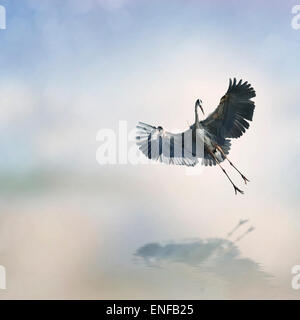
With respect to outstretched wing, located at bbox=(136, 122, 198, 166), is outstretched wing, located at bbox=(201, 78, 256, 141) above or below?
above

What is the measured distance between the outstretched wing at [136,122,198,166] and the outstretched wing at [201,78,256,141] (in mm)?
997

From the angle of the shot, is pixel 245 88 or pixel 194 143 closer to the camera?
pixel 245 88

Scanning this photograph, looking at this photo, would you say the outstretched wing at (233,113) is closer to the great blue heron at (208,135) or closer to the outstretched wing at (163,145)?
the great blue heron at (208,135)

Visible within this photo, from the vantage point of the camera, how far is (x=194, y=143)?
24844mm

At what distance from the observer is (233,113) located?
23.8 meters

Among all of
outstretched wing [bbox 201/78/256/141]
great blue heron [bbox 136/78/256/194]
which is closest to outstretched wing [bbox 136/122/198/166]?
great blue heron [bbox 136/78/256/194]

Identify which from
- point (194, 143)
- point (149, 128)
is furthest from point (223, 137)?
point (149, 128)

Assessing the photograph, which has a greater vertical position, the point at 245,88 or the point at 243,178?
the point at 245,88

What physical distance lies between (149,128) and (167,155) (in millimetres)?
1457

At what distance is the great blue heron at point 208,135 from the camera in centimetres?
2336

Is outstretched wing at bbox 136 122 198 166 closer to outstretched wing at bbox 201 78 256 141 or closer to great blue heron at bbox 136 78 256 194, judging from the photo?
great blue heron at bbox 136 78 256 194

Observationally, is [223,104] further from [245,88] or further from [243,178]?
[243,178]

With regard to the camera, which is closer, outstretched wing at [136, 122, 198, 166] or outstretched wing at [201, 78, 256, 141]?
outstretched wing at [201, 78, 256, 141]

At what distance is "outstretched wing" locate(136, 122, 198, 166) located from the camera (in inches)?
932
